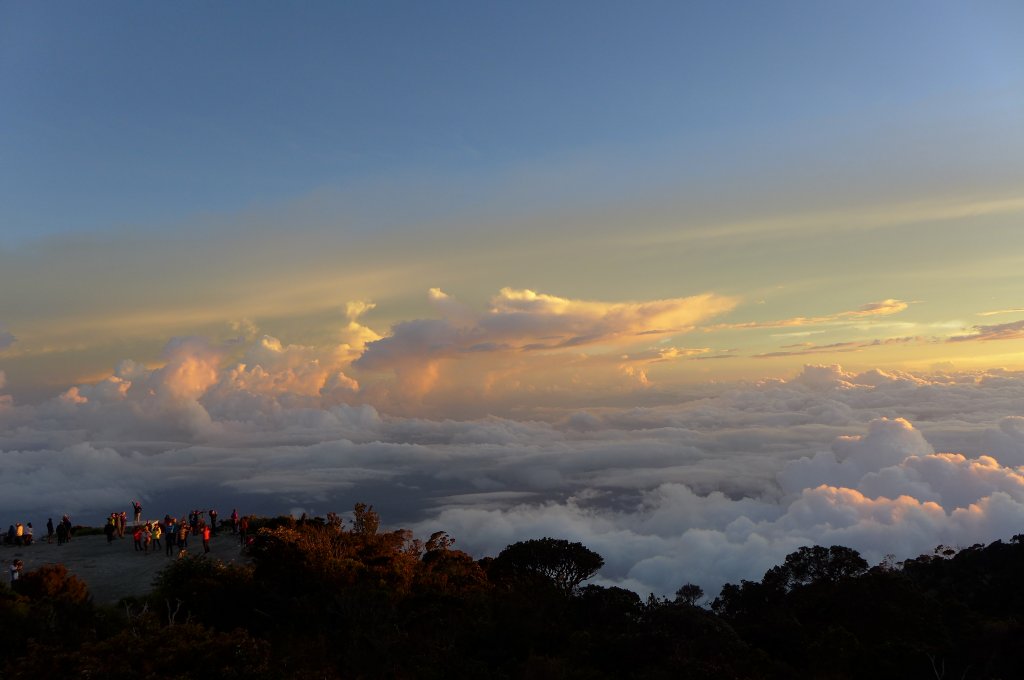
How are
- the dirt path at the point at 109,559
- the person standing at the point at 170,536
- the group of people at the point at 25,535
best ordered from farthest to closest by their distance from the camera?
the group of people at the point at 25,535
the person standing at the point at 170,536
the dirt path at the point at 109,559

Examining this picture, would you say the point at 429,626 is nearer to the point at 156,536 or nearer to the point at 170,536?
the point at 170,536

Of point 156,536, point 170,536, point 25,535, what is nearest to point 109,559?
point 156,536

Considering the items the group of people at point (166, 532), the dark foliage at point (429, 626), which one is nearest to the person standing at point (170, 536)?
the group of people at point (166, 532)

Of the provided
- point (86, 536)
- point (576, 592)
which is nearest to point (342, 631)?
point (576, 592)

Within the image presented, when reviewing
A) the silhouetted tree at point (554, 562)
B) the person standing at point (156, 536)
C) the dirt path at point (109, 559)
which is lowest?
the silhouetted tree at point (554, 562)

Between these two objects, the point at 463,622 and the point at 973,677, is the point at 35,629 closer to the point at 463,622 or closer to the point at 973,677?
the point at 463,622

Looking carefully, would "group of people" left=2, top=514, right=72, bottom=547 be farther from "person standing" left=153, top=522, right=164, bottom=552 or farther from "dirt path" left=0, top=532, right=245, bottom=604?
"person standing" left=153, top=522, right=164, bottom=552

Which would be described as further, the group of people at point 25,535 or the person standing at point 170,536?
the group of people at point 25,535

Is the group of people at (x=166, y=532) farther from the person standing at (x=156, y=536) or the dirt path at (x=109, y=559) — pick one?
the dirt path at (x=109, y=559)

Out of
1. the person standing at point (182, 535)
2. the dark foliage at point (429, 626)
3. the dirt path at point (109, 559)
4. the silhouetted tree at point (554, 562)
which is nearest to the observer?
the dark foliage at point (429, 626)

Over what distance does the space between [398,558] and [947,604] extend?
3306 cm

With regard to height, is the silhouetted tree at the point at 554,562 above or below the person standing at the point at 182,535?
below

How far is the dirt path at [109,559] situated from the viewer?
3319cm

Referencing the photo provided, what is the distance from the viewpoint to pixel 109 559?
125 ft
